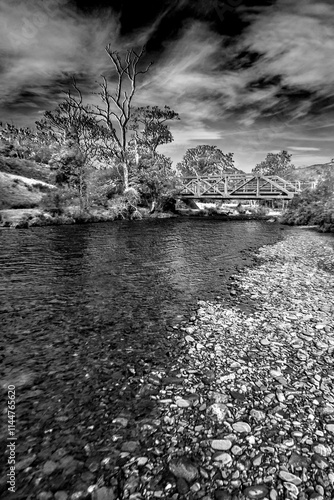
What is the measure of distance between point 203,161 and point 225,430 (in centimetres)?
9313

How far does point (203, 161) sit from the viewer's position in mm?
88938

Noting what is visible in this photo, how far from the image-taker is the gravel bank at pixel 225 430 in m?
2.80

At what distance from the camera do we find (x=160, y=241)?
70.0 feet

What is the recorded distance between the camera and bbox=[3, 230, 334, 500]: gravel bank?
280 centimetres

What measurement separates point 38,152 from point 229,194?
55.5 m

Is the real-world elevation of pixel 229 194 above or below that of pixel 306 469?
above

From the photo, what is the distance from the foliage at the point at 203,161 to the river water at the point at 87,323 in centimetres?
8079

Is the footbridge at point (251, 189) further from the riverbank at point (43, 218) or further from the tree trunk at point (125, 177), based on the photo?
the riverbank at point (43, 218)

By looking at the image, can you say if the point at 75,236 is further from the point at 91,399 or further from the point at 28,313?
the point at 91,399

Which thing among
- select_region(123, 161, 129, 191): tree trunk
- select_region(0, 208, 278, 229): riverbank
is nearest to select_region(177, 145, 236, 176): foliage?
select_region(123, 161, 129, 191): tree trunk

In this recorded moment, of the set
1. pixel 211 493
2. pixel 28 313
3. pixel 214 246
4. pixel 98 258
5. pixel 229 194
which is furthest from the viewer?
pixel 229 194

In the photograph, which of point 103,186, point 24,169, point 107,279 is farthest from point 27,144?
point 107,279

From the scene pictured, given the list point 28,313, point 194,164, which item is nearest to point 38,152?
point 194,164

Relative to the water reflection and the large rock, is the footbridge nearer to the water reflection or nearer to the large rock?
the water reflection
